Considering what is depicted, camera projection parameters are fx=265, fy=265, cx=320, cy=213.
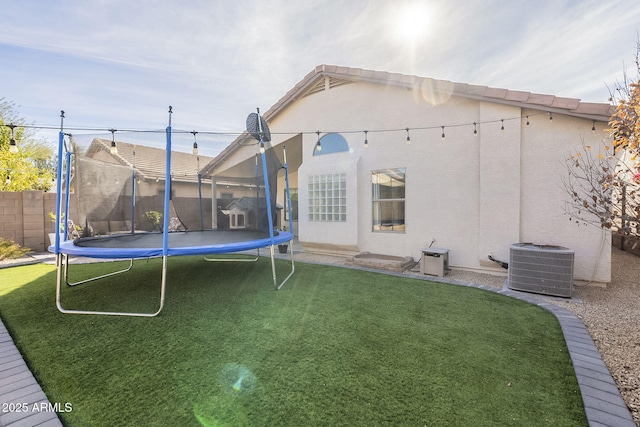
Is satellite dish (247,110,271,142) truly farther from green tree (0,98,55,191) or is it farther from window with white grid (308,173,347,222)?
green tree (0,98,55,191)

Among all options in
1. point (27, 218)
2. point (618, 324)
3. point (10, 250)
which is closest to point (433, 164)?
point (618, 324)

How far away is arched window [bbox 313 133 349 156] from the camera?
703cm

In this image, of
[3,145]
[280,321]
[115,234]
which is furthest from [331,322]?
[3,145]

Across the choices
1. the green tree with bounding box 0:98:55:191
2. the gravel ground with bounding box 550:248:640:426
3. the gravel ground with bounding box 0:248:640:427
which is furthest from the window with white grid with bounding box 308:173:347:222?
the green tree with bounding box 0:98:55:191

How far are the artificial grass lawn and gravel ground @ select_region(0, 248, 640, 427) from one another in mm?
314

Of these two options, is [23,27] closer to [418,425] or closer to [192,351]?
[192,351]

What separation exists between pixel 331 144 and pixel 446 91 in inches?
118

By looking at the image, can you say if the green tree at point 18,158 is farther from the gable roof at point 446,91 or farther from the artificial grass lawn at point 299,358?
the artificial grass lawn at point 299,358

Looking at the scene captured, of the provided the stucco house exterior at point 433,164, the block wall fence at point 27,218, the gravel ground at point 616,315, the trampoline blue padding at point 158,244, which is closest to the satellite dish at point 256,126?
the stucco house exterior at point 433,164

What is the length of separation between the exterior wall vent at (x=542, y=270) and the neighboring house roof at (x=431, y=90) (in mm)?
2164

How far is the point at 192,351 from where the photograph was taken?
7.67ft

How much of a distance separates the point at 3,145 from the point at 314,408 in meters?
14.6

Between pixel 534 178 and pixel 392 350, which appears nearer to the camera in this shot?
pixel 392 350

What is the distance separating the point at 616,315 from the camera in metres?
3.27
